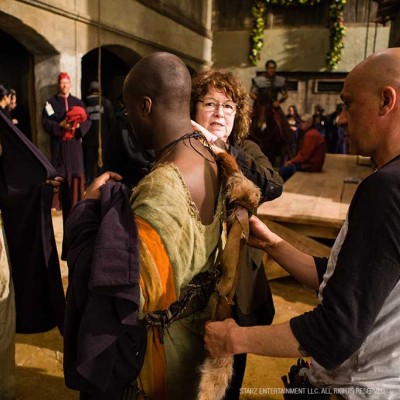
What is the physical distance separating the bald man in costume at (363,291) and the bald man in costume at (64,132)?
17.3ft

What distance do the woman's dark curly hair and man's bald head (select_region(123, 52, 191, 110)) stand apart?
3.14 ft

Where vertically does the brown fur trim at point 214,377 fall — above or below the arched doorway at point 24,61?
below

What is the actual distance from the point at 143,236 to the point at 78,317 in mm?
321

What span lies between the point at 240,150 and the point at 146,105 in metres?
1.18

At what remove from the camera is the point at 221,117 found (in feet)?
7.47

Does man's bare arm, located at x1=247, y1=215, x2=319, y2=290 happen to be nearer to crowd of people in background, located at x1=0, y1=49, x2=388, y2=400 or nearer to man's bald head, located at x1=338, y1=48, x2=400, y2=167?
crowd of people in background, located at x1=0, y1=49, x2=388, y2=400

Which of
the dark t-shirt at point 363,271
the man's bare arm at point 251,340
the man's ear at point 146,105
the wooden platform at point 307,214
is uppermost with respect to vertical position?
the man's ear at point 146,105

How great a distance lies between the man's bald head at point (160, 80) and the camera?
4.27 feet

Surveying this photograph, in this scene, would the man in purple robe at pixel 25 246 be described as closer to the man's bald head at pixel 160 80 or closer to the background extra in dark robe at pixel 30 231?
the background extra in dark robe at pixel 30 231

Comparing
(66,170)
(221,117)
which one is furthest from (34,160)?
(66,170)

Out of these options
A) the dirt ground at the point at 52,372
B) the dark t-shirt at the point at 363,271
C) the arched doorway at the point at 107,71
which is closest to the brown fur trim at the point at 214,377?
the dark t-shirt at the point at 363,271

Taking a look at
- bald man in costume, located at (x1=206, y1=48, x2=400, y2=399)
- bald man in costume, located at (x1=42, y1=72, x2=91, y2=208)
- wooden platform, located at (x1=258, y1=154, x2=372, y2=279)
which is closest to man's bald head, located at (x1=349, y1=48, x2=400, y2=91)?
bald man in costume, located at (x1=206, y1=48, x2=400, y2=399)

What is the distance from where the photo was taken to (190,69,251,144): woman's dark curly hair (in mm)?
2287

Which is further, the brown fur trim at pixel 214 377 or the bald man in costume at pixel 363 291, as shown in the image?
the brown fur trim at pixel 214 377
